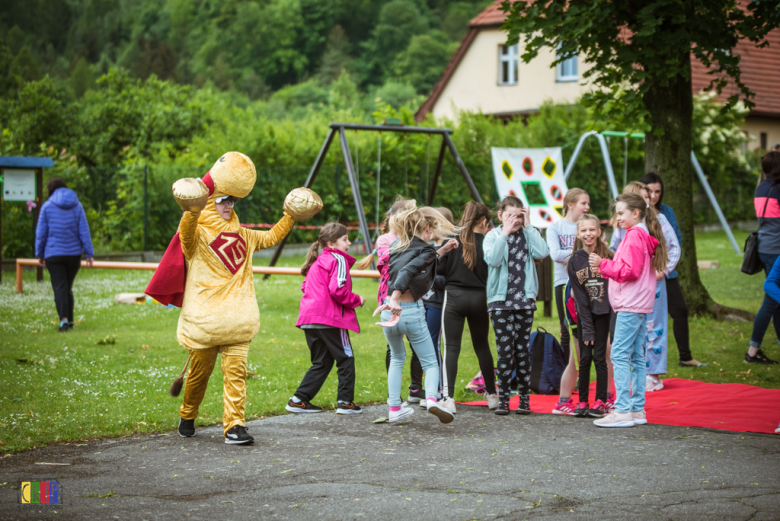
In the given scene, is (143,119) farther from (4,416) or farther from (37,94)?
(4,416)

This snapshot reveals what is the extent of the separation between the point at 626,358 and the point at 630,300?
452mm

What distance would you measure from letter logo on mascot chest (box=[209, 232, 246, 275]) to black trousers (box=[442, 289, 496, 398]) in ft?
6.10

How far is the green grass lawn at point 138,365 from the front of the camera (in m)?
6.26

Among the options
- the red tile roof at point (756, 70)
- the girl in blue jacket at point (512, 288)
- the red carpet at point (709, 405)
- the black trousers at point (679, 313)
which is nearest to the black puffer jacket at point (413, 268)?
the girl in blue jacket at point (512, 288)

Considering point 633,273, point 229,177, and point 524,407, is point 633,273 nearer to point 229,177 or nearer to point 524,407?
point 524,407

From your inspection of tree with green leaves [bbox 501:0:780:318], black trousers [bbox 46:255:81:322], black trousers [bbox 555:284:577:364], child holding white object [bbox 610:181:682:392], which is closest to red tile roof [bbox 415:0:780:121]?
tree with green leaves [bbox 501:0:780:318]

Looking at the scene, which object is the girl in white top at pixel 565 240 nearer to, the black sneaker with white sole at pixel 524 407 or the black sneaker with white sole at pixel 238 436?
the black sneaker with white sole at pixel 524 407

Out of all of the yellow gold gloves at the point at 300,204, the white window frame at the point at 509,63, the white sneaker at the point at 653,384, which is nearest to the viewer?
the yellow gold gloves at the point at 300,204

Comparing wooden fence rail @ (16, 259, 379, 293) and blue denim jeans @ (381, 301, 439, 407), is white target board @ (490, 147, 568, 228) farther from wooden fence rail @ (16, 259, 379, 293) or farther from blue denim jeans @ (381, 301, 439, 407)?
blue denim jeans @ (381, 301, 439, 407)

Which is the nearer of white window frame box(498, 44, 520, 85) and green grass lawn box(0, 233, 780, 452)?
green grass lawn box(0, 233, 780, 452)

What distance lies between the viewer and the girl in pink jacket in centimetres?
666

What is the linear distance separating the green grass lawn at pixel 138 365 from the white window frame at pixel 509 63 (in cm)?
2244

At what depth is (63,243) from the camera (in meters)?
10.7

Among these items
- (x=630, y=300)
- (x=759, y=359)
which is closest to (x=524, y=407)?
(x=630, y=300)
